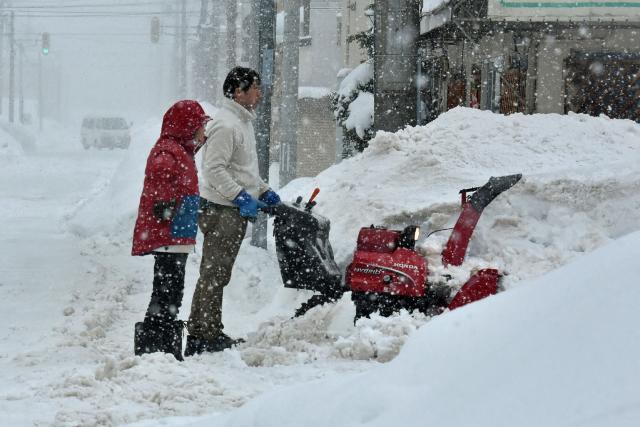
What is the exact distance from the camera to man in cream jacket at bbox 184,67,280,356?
572 cm

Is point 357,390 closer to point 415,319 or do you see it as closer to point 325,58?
point 415,319

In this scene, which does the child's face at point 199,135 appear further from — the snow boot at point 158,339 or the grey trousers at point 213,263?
the snow boot at point 158,339

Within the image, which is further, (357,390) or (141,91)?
(141,91)

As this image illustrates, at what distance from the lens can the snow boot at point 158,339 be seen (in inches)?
213

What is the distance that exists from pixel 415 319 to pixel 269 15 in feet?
18.9

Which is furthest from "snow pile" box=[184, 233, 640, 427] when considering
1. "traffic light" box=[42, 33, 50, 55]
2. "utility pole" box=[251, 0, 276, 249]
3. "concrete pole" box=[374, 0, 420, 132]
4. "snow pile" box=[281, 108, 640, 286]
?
"traffic light" box=[42, 33, 50, 55]

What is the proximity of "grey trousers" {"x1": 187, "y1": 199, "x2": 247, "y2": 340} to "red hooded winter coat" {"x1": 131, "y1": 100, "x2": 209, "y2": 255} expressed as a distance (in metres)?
0.35

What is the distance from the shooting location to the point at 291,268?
609 centimetres

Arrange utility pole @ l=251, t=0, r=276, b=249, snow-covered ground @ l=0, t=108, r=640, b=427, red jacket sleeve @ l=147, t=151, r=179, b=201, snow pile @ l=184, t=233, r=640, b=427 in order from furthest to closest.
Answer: utility pole @ l=251, t=0, r=276, b=249
red jacket sleeve @ l=147, t=151, r=179, b=201
snow-covered ground @ l=0, t=108, r=640, b=427
snow pile @ l=184, t=233, r=640, b=427

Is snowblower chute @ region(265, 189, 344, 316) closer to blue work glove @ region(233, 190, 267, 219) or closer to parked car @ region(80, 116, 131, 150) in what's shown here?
blue work glove @ region(233, 190, 267, 219)

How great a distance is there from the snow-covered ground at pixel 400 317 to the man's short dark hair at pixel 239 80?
153cm

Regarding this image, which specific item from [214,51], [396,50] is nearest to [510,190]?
[396,50]

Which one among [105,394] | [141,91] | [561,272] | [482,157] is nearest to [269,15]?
[482,157]

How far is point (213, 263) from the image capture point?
228 inches
